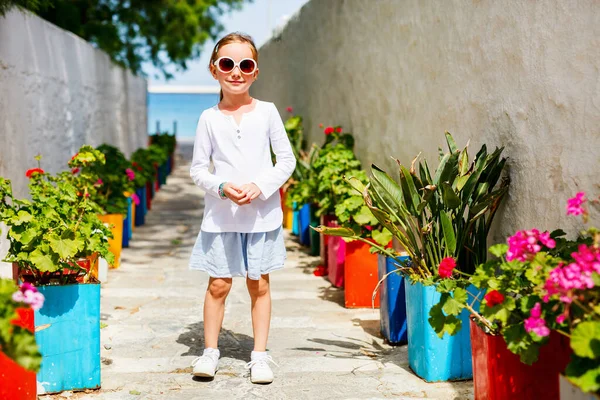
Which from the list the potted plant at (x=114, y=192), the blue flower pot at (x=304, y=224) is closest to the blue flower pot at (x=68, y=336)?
the potted plant at (x=114, y=192)

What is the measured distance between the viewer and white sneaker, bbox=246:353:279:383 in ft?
11.3

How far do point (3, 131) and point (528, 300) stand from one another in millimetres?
3738

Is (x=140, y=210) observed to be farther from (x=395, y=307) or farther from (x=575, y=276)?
(x=575, y=276)

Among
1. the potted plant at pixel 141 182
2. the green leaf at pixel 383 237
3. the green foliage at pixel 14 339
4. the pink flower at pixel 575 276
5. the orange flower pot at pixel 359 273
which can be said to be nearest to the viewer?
the green foliage at pixel 14 339

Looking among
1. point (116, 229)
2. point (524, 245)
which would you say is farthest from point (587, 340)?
point (116, 229)

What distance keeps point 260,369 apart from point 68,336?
842 mm

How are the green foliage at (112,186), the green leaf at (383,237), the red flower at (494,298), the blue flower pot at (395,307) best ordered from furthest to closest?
1. the green foliage at (112,186)
2. the green leaf at (383,237)
3. the blue flower pot at (395,307)
4. the red flower at (494,298)

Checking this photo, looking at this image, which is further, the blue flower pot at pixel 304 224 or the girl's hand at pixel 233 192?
the blue flower pot at pixel 304 224

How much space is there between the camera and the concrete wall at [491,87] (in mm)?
2969

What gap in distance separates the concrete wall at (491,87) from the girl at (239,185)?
102 centimetres

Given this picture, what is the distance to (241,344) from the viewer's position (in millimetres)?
4145

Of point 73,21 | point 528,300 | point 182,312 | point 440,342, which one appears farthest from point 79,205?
point 73,21

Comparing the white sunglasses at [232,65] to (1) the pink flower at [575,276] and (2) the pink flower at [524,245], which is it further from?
(1) the pink flower at [575,276]

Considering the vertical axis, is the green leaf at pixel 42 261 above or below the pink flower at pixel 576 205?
below
